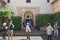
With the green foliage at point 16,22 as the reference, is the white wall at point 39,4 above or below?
above

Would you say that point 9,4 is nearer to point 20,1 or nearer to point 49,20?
point 20,1

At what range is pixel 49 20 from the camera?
3628 cm

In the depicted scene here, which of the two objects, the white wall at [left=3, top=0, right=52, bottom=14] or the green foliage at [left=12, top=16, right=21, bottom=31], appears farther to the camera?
the white wall at [left=3, top=0, right=52, bottom=14]

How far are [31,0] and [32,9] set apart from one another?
173 centimetres

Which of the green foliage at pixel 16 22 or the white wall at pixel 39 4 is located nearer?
the green foliage at pixel 16 22

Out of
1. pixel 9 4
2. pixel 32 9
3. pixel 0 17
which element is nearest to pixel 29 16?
pixel 32 9

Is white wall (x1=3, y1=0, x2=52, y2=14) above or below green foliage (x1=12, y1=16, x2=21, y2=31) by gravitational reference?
above

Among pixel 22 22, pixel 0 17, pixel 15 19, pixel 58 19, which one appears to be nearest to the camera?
pixel 0 17

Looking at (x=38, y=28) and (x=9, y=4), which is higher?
(x=9, y=4)

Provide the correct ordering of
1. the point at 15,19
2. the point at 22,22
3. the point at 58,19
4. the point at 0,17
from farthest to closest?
1. the point at 22,22
2. the point at 15,19
3. the point at 58,19
4. the point at 0,17

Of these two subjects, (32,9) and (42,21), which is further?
(32,9)

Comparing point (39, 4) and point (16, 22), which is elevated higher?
point (39, 4)

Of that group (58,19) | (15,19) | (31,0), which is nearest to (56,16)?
(58,19)

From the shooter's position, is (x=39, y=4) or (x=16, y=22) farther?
(x=39, y=4)
